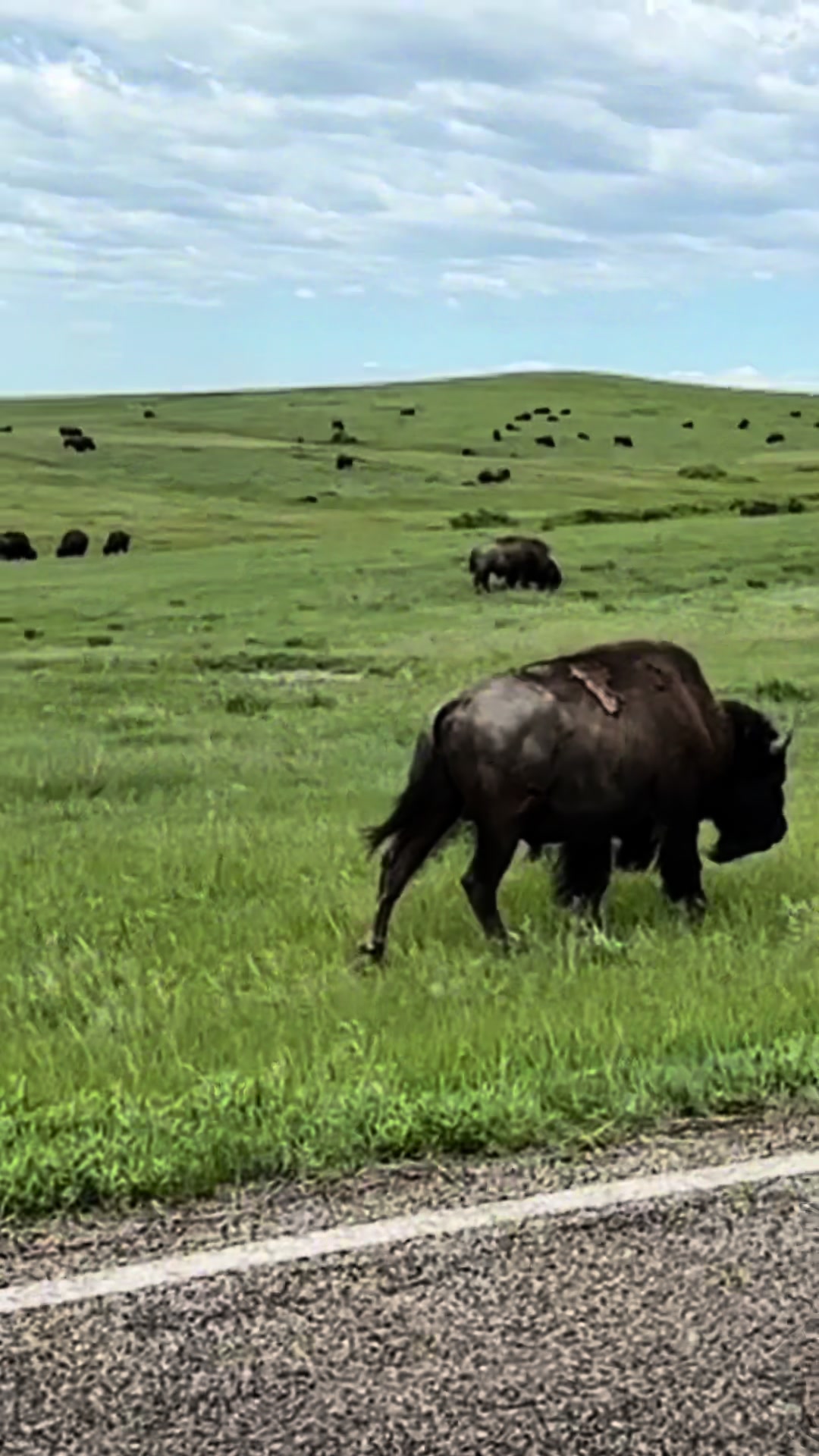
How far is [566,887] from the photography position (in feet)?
27.0

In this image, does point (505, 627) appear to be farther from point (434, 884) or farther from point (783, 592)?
point (434, 884)

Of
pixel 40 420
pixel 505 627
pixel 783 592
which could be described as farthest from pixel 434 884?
pixel 40 420

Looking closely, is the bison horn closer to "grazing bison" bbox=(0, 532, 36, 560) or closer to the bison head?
the bison head

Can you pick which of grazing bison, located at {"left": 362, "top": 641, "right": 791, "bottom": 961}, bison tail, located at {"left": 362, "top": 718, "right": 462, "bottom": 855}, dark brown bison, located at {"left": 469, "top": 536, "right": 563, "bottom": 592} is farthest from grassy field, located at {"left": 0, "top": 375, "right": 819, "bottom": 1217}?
dark brown bison, located at {"left": 469, "top": 536, "right": 563, "bottom": 592}

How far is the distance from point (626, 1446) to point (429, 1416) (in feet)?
1.15

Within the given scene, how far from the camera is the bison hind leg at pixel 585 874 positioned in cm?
804

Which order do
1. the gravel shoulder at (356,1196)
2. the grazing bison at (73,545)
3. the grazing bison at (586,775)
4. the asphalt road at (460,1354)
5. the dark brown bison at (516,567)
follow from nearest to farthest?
1. the asphalt road at (460,1354)
2. the gravel shoulder at (356,1196)
3. the grazing bison at (586,775)
4. the dark brown bison at (516,567)
5. the grazing bison at (73,545)

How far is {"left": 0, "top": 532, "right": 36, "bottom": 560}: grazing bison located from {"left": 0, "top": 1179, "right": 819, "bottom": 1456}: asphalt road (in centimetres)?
4441

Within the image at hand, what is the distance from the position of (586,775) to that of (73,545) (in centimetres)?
4203

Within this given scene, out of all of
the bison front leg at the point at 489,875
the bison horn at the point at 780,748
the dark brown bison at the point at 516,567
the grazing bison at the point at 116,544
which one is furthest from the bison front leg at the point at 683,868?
the grazing bison at the point at 116,544

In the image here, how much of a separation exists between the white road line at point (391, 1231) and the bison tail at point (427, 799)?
11.3 ft

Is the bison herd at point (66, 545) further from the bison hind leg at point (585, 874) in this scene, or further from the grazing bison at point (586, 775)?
the bison hind leg at point (585, 874)

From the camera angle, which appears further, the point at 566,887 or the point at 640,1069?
the point at 566,887

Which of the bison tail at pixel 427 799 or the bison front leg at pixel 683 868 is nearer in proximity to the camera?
the bison tail at pixel 427 799
